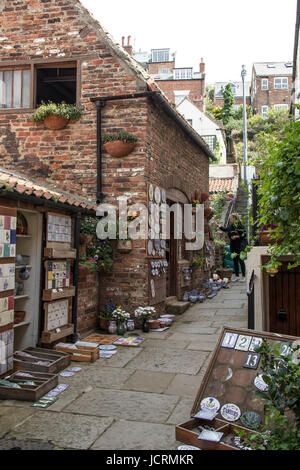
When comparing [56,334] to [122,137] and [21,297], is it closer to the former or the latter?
[21,297]

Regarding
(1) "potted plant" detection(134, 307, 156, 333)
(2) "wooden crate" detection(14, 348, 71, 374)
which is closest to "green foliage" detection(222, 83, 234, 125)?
(1) "potted plant" detection(134, 307, 156, 333)

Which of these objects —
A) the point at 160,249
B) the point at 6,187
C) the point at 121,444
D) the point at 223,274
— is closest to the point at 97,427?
the point at 121,444

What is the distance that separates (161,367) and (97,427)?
1.86m

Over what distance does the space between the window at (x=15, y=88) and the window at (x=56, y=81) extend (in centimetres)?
33

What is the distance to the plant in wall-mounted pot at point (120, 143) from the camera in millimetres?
7266

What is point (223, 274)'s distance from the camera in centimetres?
1341

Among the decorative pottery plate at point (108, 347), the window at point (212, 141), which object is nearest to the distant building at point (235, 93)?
the window at point (212, 141)

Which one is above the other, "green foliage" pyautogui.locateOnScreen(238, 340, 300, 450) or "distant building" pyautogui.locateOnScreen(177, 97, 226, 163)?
"distant building" pyautogui.locateOnScreen(177, 97, 226, 163)

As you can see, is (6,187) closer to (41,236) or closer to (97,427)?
(41,236)

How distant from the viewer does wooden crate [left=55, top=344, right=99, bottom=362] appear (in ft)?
18.1

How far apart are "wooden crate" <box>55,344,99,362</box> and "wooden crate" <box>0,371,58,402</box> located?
930 mm

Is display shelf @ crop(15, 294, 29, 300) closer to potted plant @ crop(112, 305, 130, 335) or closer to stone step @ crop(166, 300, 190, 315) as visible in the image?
potted plant @ crop(112, 305, 130, 335)

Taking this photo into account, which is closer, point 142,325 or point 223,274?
point 142,325

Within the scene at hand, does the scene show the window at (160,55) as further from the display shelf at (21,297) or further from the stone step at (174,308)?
the display shelf at (21,297)
